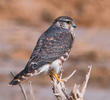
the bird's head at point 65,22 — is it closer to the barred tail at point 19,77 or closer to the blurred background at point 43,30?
the barred tail at point 19,77

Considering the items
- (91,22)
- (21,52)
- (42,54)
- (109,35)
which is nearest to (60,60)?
(42,54)

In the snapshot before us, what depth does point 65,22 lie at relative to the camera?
9.16 meters

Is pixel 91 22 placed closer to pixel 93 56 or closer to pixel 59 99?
pixel 93 56

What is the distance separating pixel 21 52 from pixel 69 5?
5.25m

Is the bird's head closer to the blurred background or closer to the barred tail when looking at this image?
the barred tail

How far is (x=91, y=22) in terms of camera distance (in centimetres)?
2083

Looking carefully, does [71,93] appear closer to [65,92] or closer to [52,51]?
[65,92]

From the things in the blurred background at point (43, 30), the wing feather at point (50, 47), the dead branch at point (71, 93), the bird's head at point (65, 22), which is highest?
the bird's head at point (65, 22)

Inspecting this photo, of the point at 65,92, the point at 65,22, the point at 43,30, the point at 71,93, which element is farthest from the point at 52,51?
the point at 43,30

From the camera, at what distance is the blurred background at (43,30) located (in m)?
15.4

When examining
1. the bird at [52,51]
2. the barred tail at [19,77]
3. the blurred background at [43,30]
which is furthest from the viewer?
the blurred background at [43,30]

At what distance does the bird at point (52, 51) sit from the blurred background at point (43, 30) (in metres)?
5.16

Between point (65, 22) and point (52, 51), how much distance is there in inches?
24.7

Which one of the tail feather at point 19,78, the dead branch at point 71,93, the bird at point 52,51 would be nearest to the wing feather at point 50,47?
the bird at point 52,51
